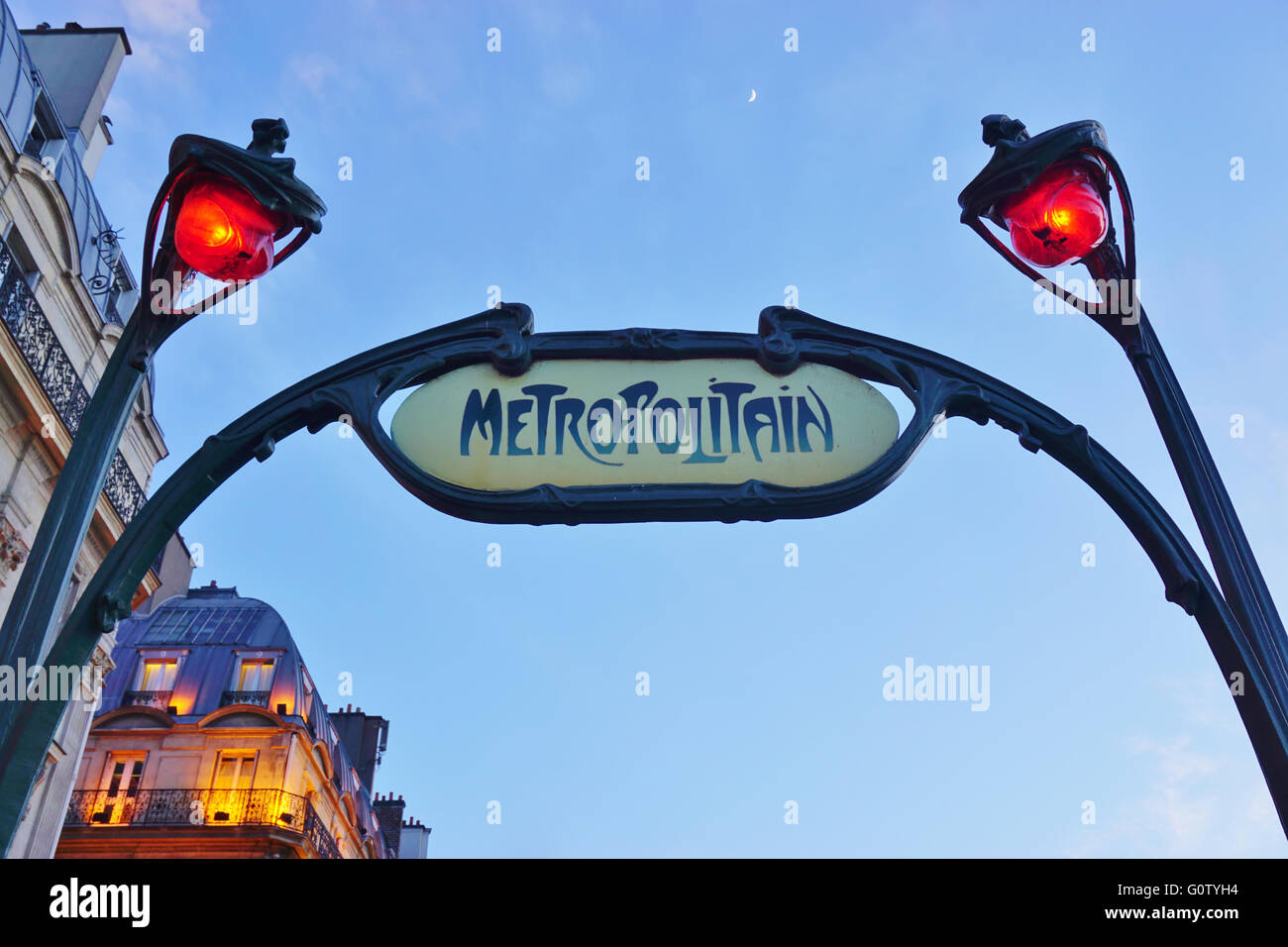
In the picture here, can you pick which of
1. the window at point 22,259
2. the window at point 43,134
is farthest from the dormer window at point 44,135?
the window at point 22,259

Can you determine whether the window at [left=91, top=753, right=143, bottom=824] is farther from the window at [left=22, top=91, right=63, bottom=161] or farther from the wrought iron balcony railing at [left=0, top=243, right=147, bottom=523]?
the window at [left=22, top=91, right=63, bottom=161]

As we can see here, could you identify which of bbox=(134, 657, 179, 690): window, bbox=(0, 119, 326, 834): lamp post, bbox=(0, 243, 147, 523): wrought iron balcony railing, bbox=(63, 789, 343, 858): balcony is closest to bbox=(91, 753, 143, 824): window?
bbox=(63, 789, 343, 858): balcony

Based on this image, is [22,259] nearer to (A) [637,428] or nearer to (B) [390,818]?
(A) [637,428]

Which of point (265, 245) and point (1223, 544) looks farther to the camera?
point (265, 245)

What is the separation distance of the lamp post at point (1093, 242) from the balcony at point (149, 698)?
27345 mm

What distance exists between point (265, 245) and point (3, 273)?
430 inches

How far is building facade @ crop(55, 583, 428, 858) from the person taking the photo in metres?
24.2

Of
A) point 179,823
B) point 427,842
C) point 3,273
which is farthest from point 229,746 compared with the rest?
point 427,842

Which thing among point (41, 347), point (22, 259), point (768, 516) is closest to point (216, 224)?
point (768, 516)

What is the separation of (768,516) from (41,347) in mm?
12570

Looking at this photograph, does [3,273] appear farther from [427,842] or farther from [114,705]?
[427,842]

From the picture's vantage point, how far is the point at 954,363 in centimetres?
343
